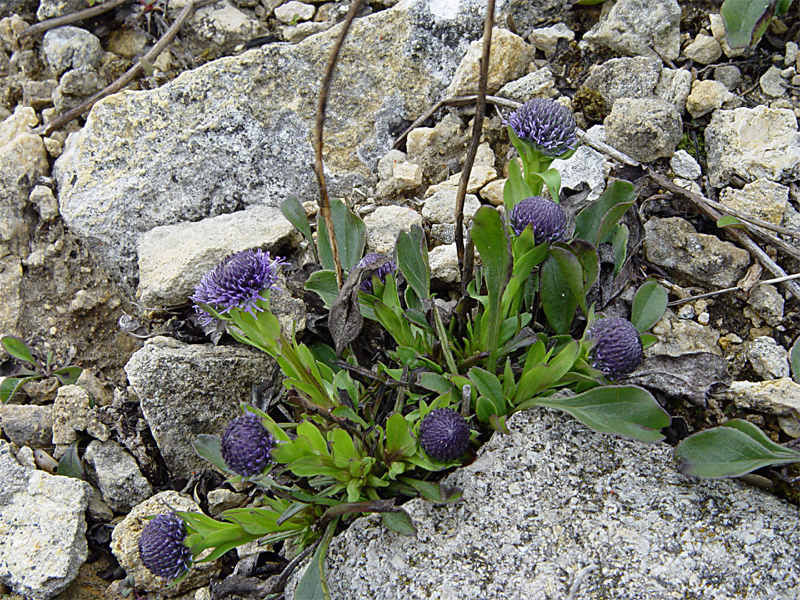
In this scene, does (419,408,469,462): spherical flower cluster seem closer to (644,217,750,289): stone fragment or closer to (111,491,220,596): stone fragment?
(111,491,220,596): stone fragment

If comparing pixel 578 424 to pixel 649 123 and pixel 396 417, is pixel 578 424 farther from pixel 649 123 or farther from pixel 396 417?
pixel 649 123

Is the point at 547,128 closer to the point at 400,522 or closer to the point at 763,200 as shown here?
the point at 763,200

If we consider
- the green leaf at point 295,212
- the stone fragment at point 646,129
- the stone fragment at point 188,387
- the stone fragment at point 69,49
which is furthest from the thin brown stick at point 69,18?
the stone fragment at point 646,129

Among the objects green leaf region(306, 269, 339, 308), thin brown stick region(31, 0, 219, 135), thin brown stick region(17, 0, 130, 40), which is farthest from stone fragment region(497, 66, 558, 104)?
thin brown stick region(17, 0, 130, 40)

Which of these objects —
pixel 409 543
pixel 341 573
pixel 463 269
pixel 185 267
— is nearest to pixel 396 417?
pixel 409 543

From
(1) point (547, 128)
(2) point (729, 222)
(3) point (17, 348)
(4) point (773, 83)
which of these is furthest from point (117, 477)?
(4) point (773, 83)

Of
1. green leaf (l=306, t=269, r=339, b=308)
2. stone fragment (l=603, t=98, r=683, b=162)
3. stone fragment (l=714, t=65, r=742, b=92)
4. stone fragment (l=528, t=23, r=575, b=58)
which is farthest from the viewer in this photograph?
stone fragment (l=528, t=23, r=575, b=58)

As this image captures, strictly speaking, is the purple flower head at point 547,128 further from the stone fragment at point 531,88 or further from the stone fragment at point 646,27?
the stone fragment at point 646,27

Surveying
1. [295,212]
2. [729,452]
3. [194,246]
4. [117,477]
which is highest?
[295,212]
